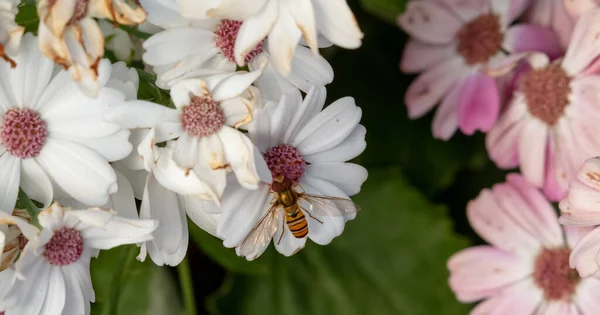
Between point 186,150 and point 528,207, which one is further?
point 528,207

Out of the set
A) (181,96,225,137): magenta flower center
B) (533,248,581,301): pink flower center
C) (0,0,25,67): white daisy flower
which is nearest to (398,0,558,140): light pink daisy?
(533,248,581,301): pink flower center

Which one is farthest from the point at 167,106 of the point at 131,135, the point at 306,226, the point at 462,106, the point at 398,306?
the point at 398,306

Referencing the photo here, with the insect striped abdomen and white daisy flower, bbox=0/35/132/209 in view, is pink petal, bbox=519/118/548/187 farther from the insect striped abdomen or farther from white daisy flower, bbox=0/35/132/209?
white daisy flower, bbox=0/35/132/209

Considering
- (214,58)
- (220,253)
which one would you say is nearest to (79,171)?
(214,58)

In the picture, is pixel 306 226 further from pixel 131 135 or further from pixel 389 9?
pixel 389 9

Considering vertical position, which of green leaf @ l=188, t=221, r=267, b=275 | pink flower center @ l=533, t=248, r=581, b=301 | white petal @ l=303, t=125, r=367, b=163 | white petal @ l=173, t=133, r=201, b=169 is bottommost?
green leaf @ l=188, t=221, r=267, b=275

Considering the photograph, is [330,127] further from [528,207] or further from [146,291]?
[146,291]
